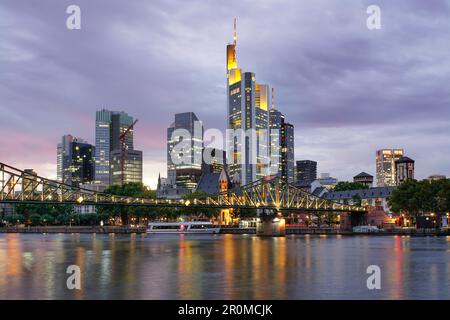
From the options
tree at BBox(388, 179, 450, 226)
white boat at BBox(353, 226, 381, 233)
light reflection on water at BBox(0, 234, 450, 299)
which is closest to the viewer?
light reflection on water at BBox(0, 234, 450, 299)

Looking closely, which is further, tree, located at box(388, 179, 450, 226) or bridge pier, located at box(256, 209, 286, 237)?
bridge pier, located at box(256, 209, 286, 237)

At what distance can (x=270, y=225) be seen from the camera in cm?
15588

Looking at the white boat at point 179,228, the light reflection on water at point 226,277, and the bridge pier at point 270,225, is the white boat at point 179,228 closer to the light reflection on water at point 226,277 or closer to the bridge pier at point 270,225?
the bridge pier at point 270,225

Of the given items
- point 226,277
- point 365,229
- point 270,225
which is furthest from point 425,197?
point 226,277

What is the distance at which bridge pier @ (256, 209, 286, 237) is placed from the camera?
15412 centimetres

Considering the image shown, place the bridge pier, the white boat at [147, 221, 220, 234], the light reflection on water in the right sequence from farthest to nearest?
the white boat at [147, 221, 220, 234] < the bridge pier < the light reflection on water

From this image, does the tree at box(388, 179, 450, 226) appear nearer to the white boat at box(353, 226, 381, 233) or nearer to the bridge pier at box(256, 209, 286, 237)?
the white boat at box(353, 226, 381, 233)

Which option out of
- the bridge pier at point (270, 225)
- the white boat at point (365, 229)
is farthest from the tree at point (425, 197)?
the bridge pier at point (270, 225)

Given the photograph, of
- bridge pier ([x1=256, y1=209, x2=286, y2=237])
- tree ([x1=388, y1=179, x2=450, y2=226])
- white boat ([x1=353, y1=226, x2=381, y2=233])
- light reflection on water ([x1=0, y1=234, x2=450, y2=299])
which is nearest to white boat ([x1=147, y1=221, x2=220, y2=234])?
bridge pier ([x1=256, y1=209, x2=286, y2=237])

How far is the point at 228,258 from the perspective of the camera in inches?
2820

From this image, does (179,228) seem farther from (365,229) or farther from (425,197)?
(425,197)

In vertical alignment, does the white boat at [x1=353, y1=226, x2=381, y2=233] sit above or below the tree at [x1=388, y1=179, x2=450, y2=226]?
below
